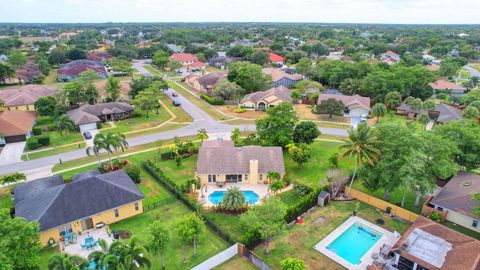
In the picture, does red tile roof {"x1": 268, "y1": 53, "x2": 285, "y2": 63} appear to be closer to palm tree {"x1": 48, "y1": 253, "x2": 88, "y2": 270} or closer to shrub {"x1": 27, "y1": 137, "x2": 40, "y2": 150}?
shrub {"x1": 27, "y1": 137, "x2": 40, "y2": 150}

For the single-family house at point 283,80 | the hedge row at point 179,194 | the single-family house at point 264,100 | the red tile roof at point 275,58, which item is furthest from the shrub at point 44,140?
the red tile roof at point 275,58

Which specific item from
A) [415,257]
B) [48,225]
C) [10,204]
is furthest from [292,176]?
[10,204]

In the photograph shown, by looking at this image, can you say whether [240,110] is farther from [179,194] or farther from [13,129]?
[13,129]

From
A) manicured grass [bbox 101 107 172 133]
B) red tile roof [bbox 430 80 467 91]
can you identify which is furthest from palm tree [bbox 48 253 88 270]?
red tile roof [bbox 430 80 467 91]

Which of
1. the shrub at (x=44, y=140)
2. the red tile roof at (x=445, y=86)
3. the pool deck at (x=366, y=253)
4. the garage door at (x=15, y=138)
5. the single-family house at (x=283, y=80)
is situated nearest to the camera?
the pool deck at (x=366, y=253)

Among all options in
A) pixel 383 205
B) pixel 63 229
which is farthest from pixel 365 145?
pixel 63 229

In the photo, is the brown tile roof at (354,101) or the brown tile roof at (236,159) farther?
the brown tile roof at (354,101)

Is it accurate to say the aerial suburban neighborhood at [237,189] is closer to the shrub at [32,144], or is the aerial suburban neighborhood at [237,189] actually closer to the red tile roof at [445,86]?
the shrub at [32,144]

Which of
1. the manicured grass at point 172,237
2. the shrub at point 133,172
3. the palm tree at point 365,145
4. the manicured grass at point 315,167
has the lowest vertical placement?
the manicured grass at point 172,237
